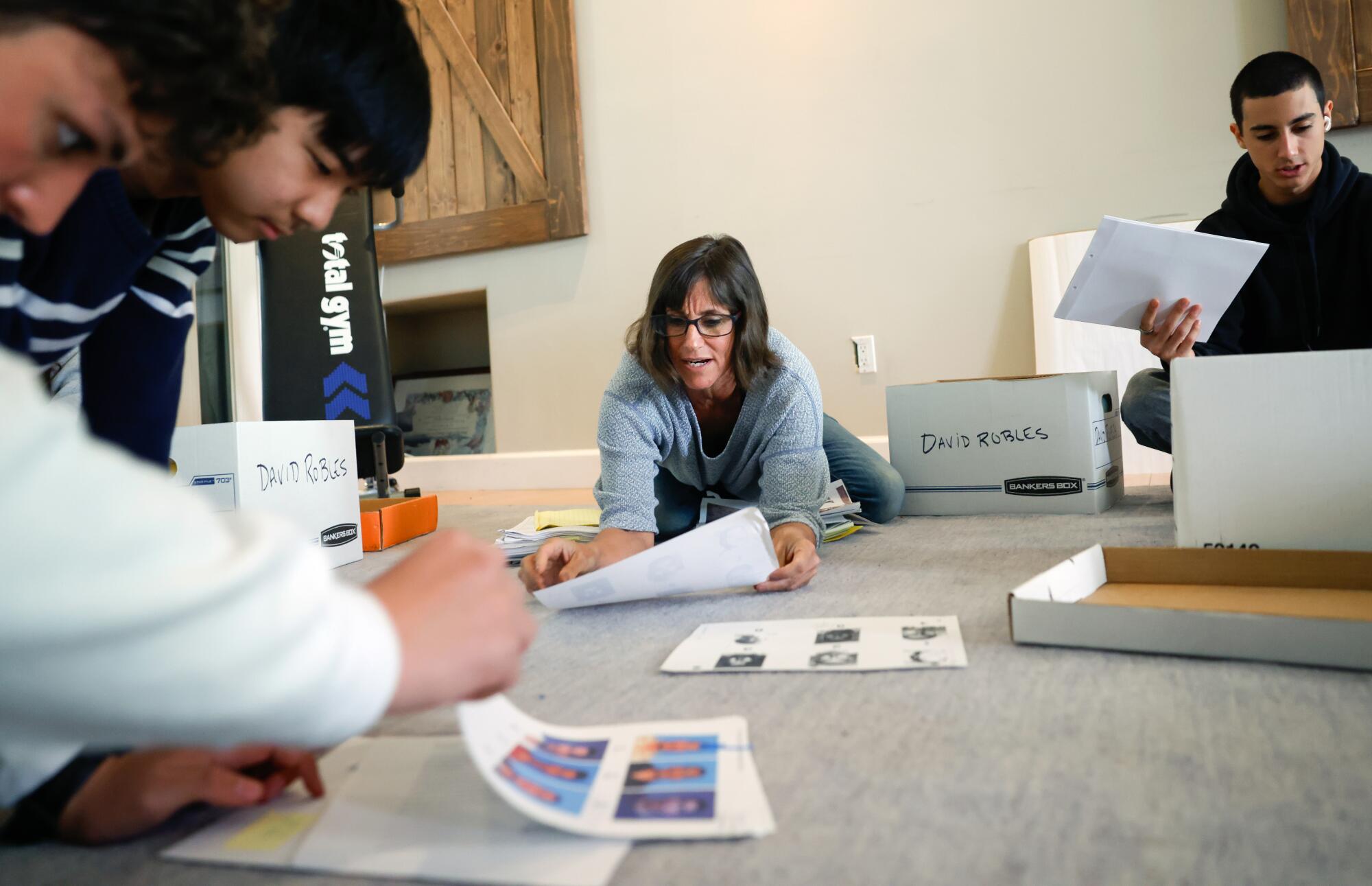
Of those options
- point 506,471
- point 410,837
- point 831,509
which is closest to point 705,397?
point 831,509

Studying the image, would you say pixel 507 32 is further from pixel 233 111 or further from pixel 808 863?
pixel 808 863

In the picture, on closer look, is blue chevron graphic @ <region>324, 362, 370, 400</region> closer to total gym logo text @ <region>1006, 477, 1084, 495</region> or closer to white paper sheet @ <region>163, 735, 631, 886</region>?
total gym logo text @ <region>1006, 477, 1084, 495</region>

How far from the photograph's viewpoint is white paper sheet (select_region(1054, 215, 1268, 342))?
1.54 metres

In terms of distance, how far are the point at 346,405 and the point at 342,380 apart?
8 cm

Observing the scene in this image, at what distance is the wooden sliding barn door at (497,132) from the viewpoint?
3.26 meters

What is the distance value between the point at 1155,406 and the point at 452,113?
2.70m

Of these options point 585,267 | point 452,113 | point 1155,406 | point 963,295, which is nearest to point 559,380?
point 585,267

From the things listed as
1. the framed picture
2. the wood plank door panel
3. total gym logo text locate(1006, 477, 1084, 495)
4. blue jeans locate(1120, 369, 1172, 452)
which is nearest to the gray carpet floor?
total gym logo text locate(1006, 477, 1084, 495)

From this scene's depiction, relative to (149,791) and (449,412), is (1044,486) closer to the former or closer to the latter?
(149,791)

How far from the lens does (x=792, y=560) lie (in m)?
1.32

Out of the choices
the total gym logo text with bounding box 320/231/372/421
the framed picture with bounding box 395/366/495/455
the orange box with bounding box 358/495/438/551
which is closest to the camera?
the orange box with bounding box 358/495/438/551

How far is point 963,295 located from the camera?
110 inches

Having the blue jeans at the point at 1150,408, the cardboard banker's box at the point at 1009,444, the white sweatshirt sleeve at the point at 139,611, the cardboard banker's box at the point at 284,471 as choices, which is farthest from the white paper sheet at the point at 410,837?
the blue jeans at the point at 1150,408

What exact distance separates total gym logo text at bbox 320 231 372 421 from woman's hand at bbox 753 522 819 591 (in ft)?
5.61
